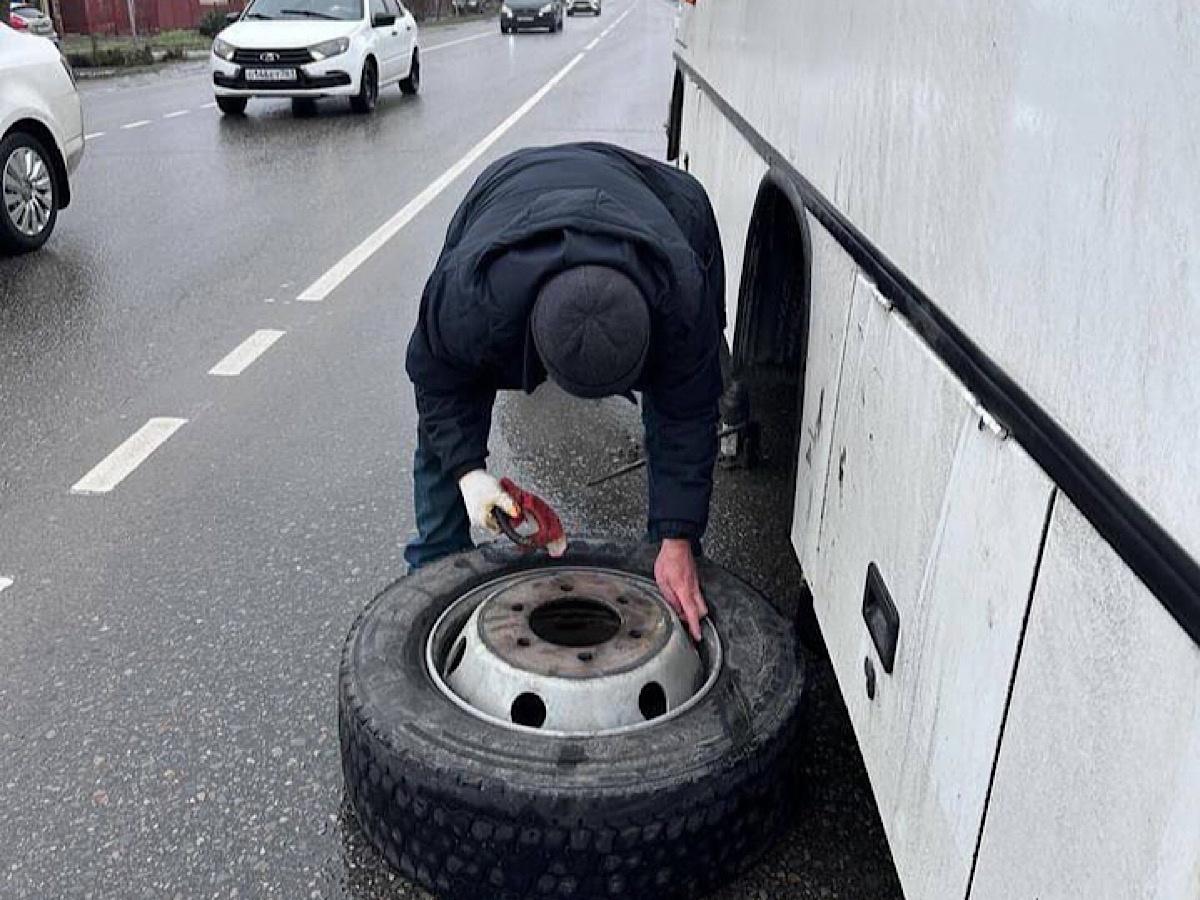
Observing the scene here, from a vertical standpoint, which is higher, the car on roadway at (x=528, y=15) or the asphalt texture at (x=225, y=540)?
the asphalt texture at (x=225, y=540)

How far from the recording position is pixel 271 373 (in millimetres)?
5297

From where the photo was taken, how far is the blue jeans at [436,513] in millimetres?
3064

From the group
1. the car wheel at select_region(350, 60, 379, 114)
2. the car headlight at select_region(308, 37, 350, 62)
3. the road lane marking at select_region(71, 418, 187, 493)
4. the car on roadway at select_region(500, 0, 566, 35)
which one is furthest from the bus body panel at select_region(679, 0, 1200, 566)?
the car on roadway at select_region(500, 0, 566, 35)

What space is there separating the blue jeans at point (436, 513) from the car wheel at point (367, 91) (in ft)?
40.9

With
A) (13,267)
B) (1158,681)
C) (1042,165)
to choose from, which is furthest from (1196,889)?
(13,267)

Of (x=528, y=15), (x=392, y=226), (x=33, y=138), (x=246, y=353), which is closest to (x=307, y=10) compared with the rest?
(x=392, y=226)

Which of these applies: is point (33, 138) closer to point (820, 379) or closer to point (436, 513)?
Answer: point (436, 513)

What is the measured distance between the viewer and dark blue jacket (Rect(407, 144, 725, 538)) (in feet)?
7.28

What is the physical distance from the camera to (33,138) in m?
7.31

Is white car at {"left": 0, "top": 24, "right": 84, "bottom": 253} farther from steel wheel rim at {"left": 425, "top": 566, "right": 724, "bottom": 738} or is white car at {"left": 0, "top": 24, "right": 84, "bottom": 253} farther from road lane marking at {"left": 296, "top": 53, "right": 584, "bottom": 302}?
steel wheel rim at {"left": 425, "top": 566, "right": 724, "bottom": 738}

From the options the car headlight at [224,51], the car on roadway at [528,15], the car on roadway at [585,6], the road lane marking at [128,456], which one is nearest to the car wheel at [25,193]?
the road lane marking at [128,456]

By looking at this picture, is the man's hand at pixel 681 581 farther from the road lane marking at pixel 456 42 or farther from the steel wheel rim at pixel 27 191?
the road lane marking at pixel 456 42

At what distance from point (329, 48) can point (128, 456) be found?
11.0m

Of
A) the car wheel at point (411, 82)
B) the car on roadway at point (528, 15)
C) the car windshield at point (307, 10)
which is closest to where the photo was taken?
the car windshield at point (307, 10)
